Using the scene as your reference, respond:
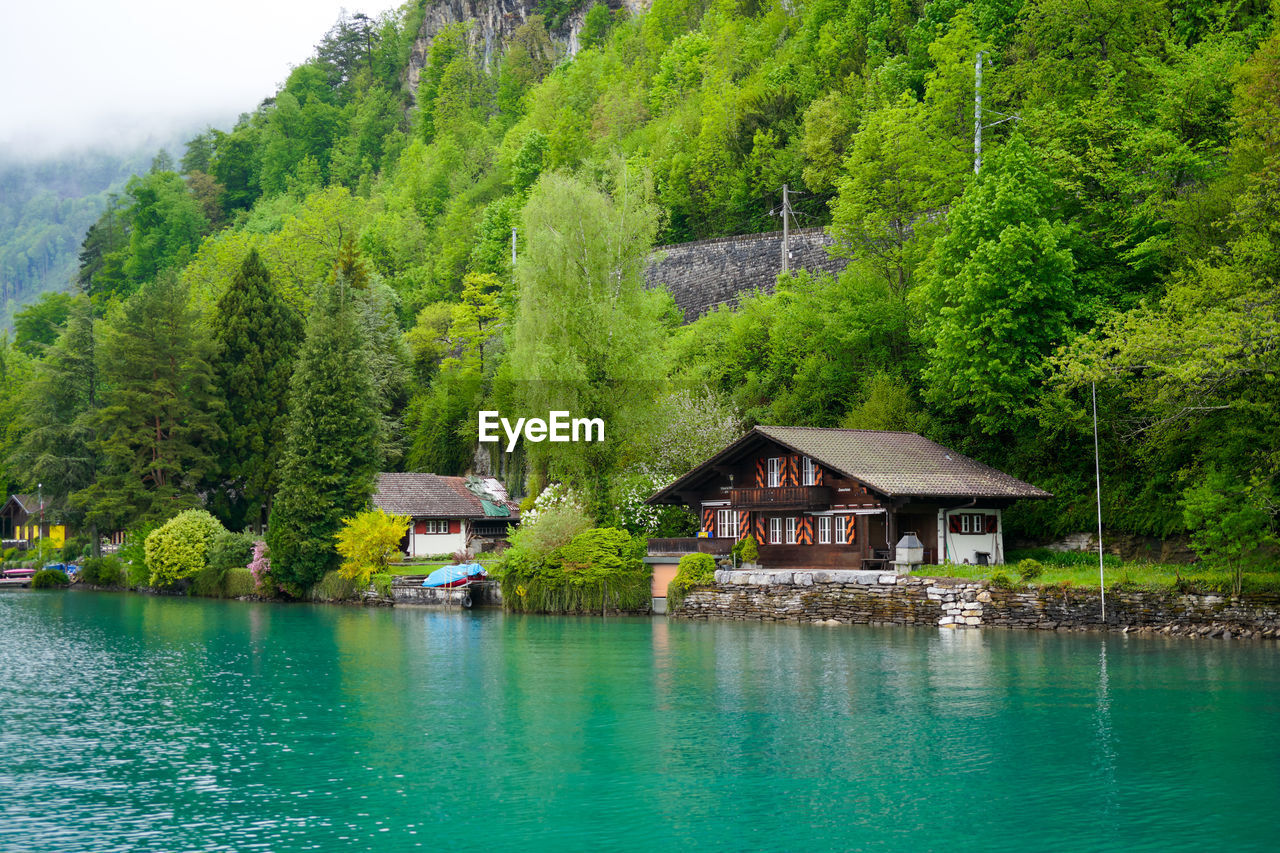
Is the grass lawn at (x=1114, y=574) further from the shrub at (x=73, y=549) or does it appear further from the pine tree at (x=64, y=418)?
the shrub at (x=73, y=549)

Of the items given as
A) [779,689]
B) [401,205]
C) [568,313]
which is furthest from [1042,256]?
[401,205]

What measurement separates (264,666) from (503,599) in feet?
60.7

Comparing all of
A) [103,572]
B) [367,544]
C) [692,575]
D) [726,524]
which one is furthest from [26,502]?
[692,575]

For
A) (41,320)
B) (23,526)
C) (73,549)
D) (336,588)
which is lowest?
(336,588)

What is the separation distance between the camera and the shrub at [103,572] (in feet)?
244

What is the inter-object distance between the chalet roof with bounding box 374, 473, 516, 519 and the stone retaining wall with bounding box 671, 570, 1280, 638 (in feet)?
80.5

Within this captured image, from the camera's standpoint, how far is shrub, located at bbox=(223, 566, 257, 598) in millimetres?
62156

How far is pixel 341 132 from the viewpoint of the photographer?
154 m

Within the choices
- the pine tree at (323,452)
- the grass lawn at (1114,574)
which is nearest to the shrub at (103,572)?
the pine tree at (323,452)

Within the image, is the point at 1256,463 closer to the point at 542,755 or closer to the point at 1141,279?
the point at 1141,279

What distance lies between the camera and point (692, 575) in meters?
44.0

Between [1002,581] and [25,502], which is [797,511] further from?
[25,502]

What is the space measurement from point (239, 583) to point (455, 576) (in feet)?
53.4

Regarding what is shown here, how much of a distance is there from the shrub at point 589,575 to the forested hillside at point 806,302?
3529 millimetres
